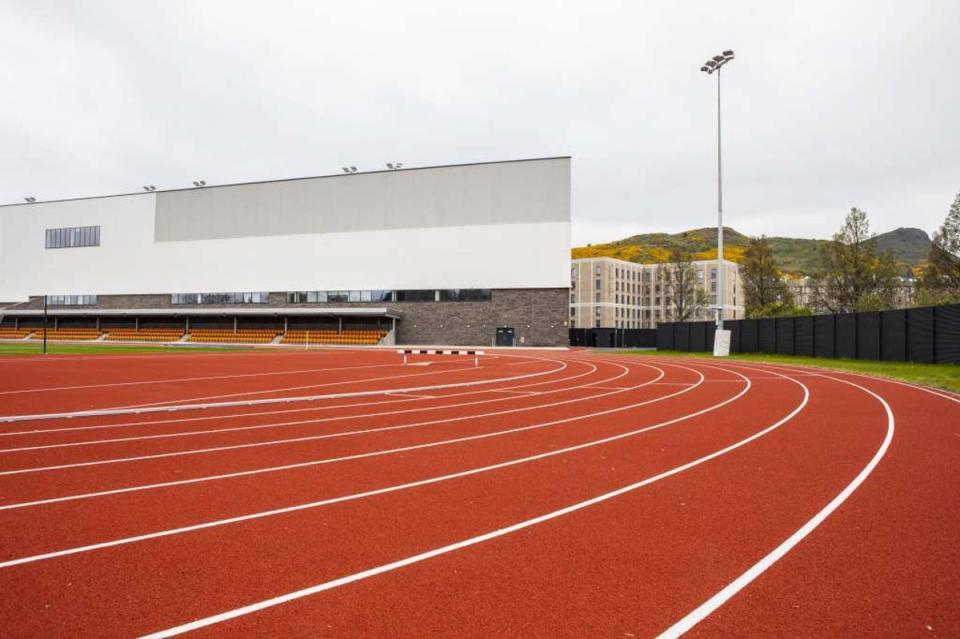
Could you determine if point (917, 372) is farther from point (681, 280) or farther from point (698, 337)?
point (681, 280)

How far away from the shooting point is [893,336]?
25.5m

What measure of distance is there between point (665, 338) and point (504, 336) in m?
12.9

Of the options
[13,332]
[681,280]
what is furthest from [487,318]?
[13,332]

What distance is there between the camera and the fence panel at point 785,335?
109 ft

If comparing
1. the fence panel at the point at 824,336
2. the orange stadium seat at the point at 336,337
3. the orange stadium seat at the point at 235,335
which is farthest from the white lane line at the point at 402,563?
the orange stadium seat at the point at 235,335

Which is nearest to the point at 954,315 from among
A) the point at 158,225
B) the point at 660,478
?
the point at 660,478

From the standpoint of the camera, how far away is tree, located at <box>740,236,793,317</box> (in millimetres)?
57500

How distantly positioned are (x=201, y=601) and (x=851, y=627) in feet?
11.9

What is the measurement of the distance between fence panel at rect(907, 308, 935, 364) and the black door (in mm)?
30204

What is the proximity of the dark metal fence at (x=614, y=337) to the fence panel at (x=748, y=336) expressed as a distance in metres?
22.4

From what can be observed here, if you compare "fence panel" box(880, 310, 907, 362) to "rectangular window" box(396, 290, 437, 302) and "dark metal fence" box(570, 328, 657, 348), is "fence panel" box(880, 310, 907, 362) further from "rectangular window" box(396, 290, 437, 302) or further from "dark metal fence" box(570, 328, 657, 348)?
"dark metal fence" box(570, 328, 657, 348)

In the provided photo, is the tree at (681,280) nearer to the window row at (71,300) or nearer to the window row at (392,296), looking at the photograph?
the window row at (392,296)

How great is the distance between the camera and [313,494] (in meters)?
5.86

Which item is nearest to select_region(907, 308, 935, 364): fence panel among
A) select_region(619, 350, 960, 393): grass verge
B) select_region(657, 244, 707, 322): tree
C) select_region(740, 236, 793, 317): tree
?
select_region(619, 350, 960, 393): grass verge
